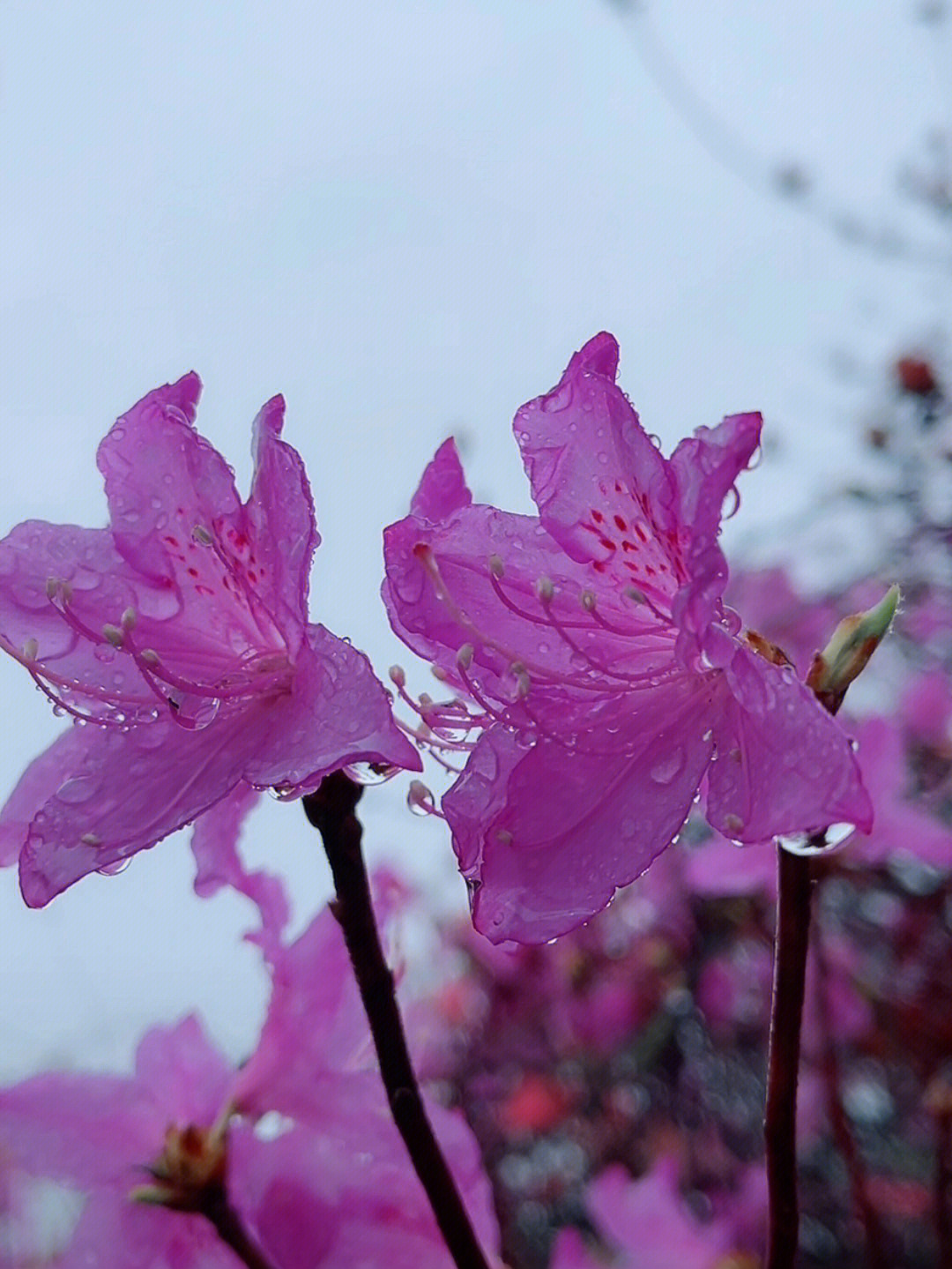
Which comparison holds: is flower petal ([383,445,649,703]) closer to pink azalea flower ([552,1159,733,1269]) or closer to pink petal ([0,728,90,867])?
pink petal ([0,728,90,867])

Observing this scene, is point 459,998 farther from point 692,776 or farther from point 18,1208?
point 692,776

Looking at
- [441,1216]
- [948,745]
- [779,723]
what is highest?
[948,745]

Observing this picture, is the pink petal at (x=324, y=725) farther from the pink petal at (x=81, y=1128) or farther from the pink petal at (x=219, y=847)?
the pink petal at (x=81, y=1128)

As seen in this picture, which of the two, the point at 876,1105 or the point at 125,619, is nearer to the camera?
the point at 125,619

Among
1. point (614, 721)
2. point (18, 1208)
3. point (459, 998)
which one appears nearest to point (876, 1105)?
point (459, 998)

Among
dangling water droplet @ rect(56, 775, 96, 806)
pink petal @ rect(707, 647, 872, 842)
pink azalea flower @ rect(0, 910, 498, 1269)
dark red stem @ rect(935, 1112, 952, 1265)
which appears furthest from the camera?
dark red stem @ rect(935, 1112, 952, 1265)

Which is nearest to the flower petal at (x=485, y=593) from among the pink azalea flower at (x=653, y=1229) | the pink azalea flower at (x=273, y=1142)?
the pink azalea flower at (x=273, y=1142)

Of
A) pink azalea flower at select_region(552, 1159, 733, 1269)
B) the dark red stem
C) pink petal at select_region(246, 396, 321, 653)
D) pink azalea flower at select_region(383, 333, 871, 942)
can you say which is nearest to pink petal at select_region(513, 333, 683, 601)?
pink azalea flower at select_region(383, 333, 871, 942)

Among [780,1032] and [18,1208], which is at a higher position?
[18,1208]

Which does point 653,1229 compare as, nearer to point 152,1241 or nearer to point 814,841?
point 152,1241
